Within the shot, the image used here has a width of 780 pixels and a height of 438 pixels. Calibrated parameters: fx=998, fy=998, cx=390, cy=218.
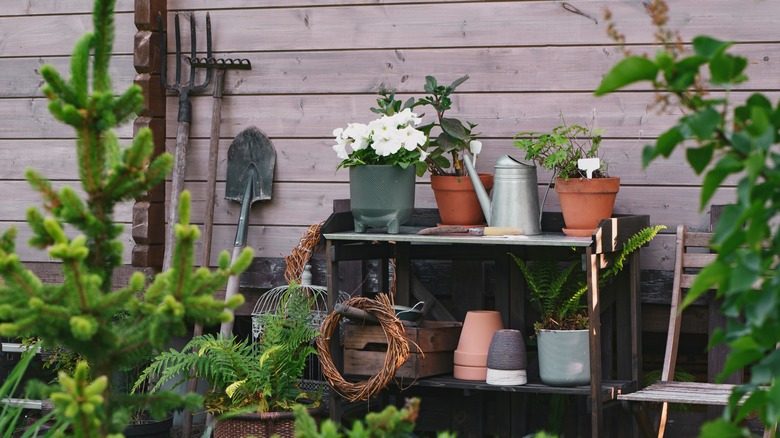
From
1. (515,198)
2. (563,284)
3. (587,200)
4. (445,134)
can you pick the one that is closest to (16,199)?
(445,134)

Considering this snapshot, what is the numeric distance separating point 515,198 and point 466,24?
85cm

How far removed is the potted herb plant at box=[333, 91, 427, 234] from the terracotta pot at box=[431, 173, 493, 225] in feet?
0.48

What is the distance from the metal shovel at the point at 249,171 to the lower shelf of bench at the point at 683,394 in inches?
70.4

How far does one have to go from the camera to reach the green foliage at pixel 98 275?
57.9 inches

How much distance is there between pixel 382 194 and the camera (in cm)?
361

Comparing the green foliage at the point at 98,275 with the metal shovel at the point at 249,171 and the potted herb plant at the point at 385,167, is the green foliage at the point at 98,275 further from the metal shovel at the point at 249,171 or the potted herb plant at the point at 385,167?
the metal shovel at the point at 249,171

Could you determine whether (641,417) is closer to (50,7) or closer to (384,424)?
(384,424)

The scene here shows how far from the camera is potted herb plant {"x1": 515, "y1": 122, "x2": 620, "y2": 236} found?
351 cm

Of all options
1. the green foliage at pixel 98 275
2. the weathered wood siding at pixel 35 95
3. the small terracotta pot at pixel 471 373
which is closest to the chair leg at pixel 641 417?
the small terracotta pot at pixel 471 373

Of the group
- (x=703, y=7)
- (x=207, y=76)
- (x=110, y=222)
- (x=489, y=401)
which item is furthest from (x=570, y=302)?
(x=110, y=222)

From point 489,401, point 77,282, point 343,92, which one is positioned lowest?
point 489,401

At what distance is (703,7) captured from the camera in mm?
3697

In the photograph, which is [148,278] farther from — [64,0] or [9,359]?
[64,0]

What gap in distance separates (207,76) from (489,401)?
1.86m
